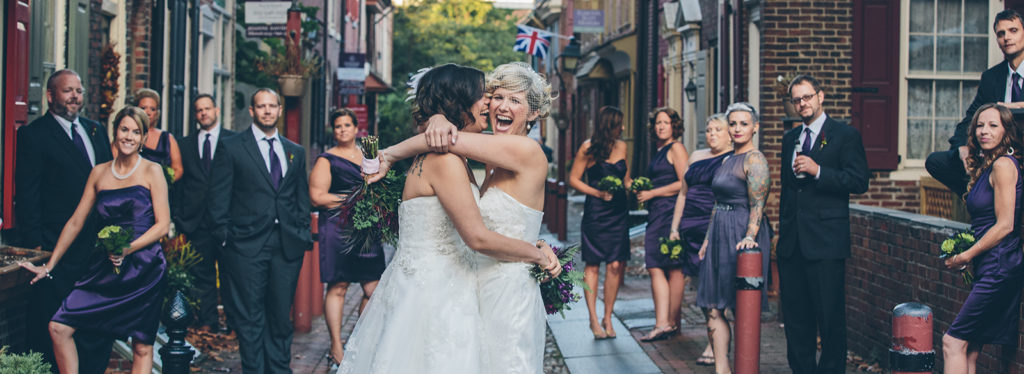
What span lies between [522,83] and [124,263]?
2.80 metres

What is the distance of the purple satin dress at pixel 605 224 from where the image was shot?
363 inches

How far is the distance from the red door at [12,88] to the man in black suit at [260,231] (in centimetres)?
119

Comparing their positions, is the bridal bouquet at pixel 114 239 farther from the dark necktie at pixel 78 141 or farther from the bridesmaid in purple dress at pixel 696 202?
the bridesmaid in purple dress at pixel 696 202

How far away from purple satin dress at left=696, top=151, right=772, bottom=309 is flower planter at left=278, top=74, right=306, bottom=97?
5.68m

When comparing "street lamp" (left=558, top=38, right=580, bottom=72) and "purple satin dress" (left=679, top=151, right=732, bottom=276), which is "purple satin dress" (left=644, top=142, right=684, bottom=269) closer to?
"purple satin dress" (left=679, top=151, right=732, bottom=276)

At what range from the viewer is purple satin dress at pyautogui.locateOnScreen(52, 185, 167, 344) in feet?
19.6

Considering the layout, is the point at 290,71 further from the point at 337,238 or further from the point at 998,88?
the point at 998,88

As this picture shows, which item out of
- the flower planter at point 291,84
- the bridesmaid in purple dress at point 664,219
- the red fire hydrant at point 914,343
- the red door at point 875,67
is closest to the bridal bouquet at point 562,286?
the red fire hydrant at point 914,343

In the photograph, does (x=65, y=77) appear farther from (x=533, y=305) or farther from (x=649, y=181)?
(x=649, y=181)

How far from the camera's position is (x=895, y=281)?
7363 millimetres

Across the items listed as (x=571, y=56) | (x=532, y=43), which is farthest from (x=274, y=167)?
(x=532, y=43)

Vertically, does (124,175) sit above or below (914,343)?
above

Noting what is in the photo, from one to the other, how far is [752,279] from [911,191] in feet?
22.6

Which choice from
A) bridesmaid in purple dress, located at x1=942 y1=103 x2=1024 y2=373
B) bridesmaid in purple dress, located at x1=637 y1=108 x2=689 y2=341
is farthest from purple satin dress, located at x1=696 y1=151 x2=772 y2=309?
bridesmaid in purple dress, located at x1=942 y1=103 x2=1024 y2=373
